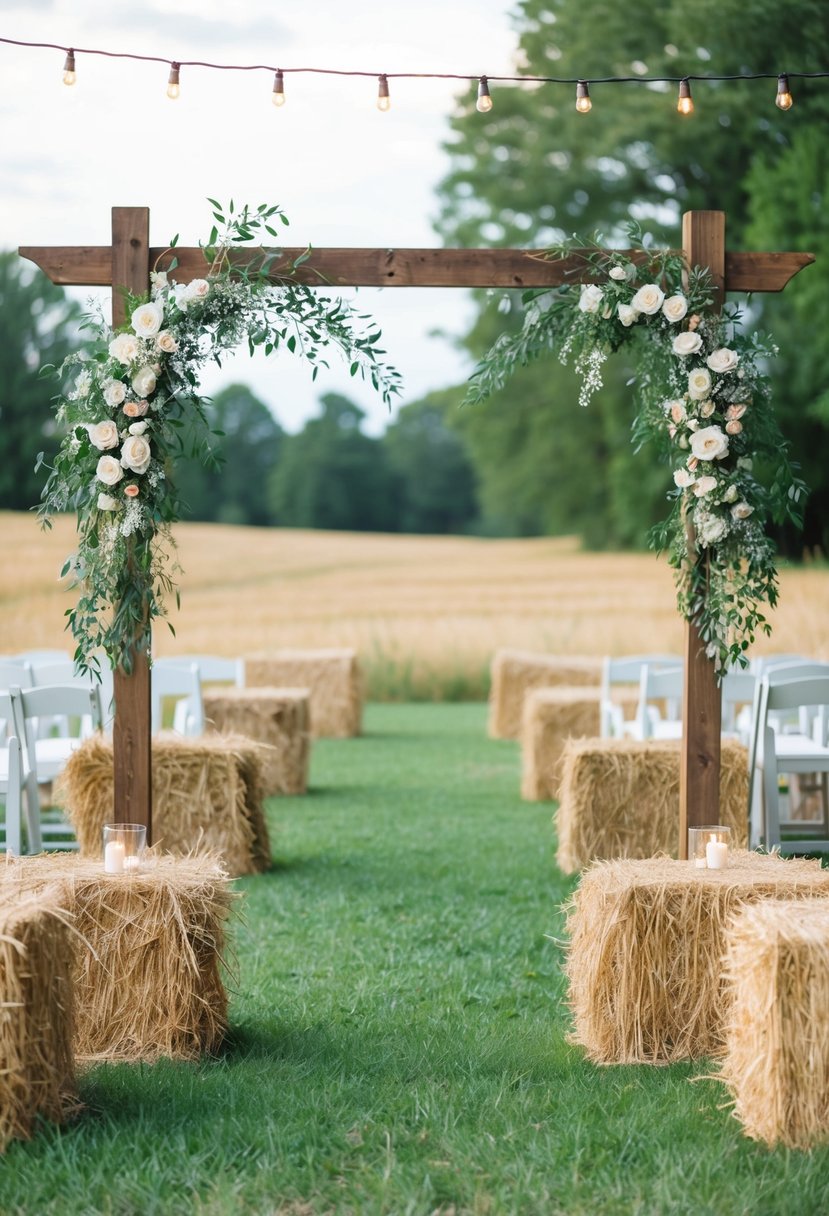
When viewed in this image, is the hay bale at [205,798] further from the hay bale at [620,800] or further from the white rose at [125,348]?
the white rose at [125,348]

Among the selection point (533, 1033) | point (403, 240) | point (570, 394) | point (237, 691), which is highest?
point (403, 240)

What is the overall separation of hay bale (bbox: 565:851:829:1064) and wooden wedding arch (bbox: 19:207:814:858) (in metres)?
0.88

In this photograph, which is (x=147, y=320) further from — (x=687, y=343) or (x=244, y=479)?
(x=244, y=479)

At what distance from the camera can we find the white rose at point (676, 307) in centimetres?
446

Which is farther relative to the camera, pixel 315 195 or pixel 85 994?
pixel 315 195

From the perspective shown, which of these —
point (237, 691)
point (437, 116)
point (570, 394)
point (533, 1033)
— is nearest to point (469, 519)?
point (570, 394)

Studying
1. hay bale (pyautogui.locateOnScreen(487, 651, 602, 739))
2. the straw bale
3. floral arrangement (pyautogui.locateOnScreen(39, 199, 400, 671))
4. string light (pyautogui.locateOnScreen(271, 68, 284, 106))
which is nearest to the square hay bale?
floral arrangement (pyautogui.locateOnScreen(39, 199, 400, 671))

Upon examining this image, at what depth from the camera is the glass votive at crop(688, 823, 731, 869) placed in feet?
12.6

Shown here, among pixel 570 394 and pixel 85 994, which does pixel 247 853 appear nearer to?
pixel 85 994

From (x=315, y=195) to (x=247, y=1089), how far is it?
545 inches

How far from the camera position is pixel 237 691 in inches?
361

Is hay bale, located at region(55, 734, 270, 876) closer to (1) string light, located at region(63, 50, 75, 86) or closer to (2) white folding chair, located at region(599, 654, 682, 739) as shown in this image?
(2) white folding chair, located at region(599, 654, 682, 739)

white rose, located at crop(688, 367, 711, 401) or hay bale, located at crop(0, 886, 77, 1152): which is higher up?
white rose, located at crop(688, 367, 711, 401)

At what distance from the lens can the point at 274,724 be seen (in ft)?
29.0
